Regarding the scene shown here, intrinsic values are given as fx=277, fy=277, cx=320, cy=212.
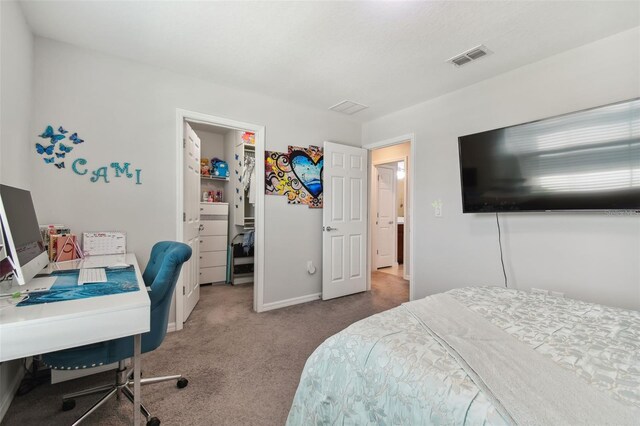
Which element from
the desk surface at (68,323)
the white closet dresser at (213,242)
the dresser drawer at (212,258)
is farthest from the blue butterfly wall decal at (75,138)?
the dresser drawer at (212,258)

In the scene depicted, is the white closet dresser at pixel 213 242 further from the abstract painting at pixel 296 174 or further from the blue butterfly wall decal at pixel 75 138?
the blue butterfly wall decal at pixel 75 138

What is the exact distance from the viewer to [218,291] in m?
4.03

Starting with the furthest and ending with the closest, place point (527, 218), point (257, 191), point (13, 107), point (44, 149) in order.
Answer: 1. point (257, 191)
2. point (527, 218)
3. point (44, 149)
4. point (13, 107)

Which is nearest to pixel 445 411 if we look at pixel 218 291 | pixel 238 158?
pixel 218 291

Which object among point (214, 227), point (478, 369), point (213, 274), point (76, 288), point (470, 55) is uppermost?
point (470, 55)

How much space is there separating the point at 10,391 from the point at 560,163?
3.94 meters

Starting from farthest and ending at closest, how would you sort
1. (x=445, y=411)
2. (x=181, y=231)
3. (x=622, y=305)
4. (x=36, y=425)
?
1. (x=181, y=231)
2. (x=622, y=305)
3. (x=36, y=425)
4. (x=445, y=411)

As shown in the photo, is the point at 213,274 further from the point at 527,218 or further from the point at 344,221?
the point at 527,218

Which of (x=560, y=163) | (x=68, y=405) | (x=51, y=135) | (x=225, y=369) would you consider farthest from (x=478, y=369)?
(x=51, y=135)

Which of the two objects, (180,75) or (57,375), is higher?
(180,75)

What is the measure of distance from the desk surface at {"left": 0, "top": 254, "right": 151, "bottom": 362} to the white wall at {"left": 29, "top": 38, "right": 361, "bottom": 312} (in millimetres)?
1559

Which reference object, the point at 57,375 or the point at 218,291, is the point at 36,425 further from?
the point at 218,291

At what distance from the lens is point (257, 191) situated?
3.21m

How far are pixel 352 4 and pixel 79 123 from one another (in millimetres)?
2358
